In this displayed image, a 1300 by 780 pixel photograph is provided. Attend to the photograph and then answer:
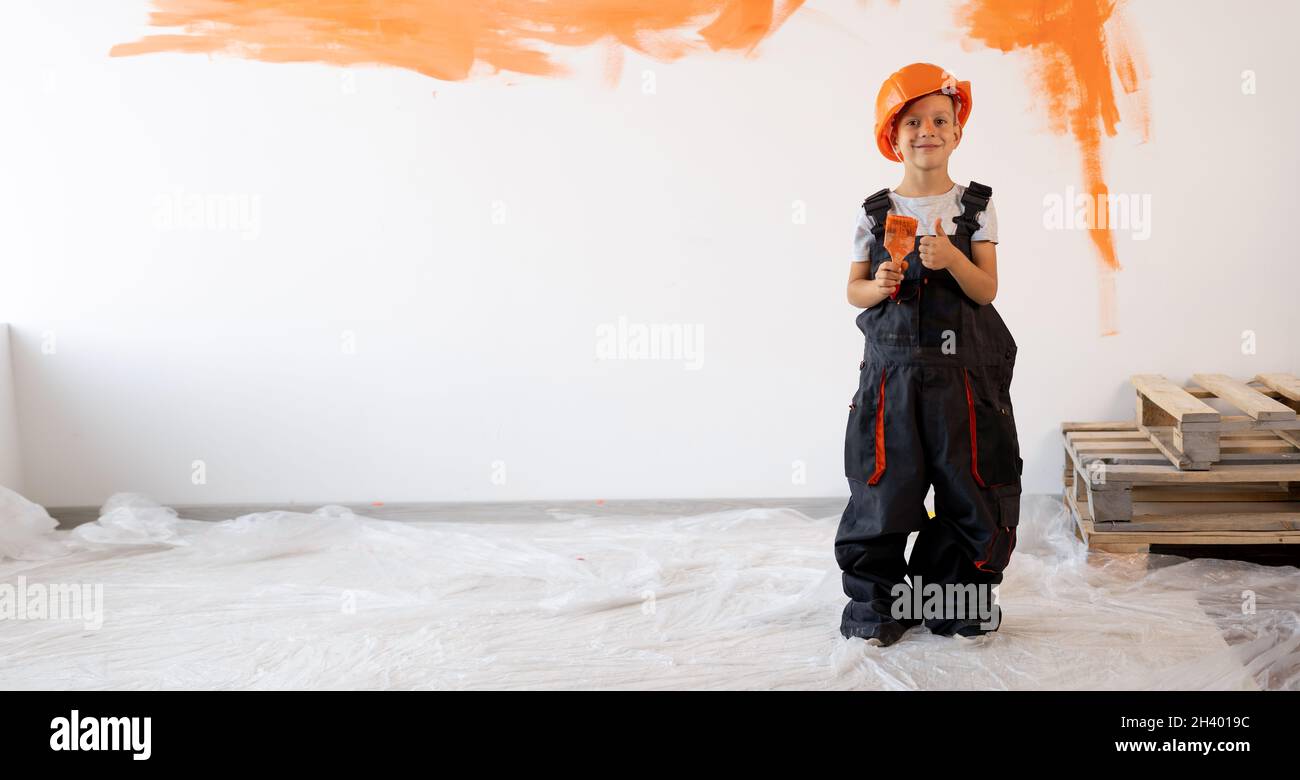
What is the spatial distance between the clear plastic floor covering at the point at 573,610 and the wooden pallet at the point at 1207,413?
369 mm

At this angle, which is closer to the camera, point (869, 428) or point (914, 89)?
point (914, 89)

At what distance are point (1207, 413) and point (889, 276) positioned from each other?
4.78 ft

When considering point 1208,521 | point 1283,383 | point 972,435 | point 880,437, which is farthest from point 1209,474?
point 880,437

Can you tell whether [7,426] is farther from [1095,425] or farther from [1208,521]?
[1208,521]

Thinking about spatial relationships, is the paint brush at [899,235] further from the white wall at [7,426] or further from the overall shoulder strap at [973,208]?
the white wall at [7,426]

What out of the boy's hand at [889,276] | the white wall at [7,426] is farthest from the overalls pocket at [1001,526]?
the white wall at [7,426]

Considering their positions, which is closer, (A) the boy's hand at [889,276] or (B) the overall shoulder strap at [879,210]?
(A) the boy's hand at [889,276]

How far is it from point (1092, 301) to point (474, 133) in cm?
242

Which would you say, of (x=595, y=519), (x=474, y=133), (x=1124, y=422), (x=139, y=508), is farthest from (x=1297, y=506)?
(x=139, y=508)

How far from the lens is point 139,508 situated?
14.3 ft

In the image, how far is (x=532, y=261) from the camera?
14.6 feet

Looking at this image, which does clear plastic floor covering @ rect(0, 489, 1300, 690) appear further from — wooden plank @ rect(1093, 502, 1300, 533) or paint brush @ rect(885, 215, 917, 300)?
paint brush @ rect(885, 215, 917, 300)

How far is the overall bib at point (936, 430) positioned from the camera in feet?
9.34

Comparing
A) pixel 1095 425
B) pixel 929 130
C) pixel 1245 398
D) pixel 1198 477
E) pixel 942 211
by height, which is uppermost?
pixel 929 130
